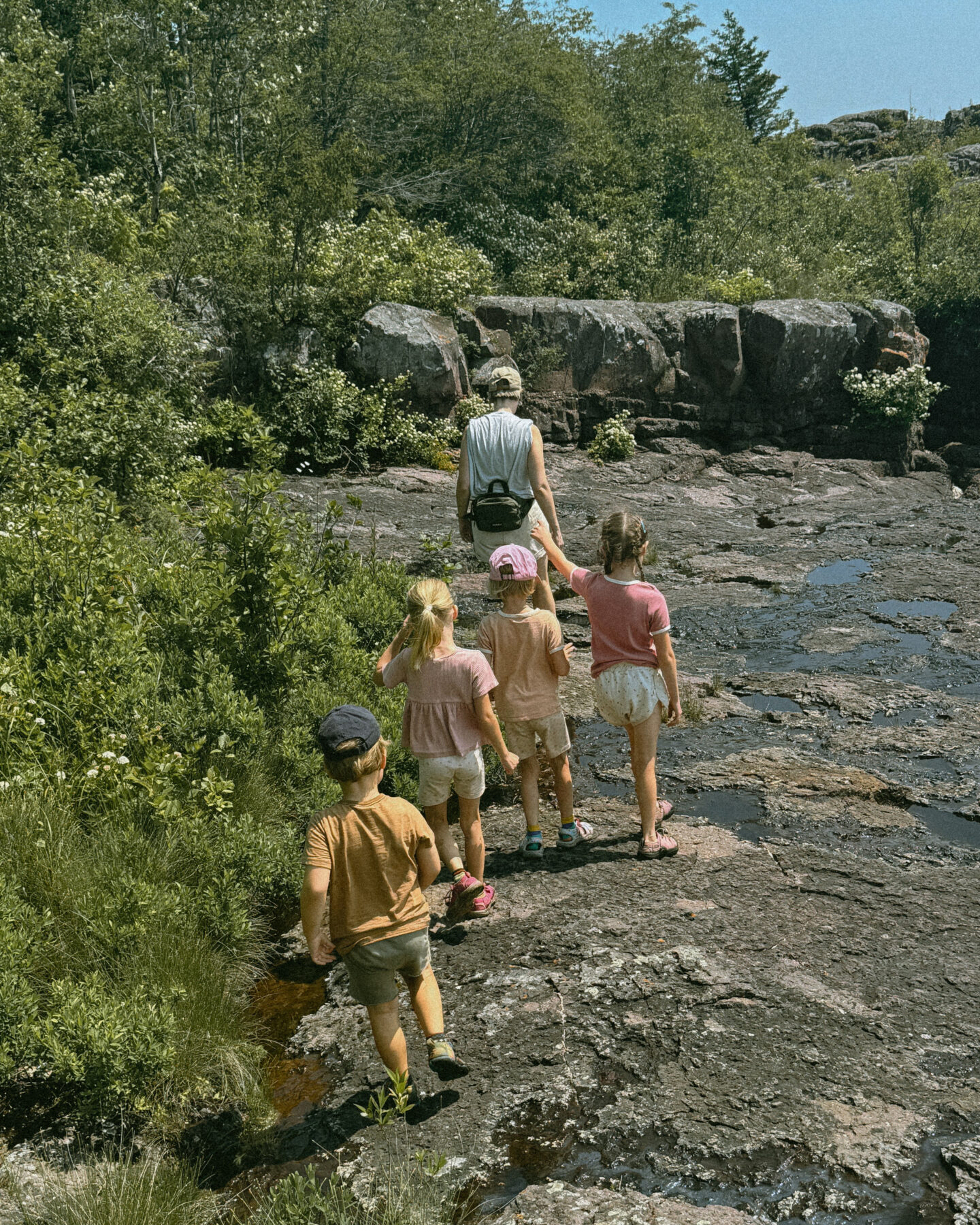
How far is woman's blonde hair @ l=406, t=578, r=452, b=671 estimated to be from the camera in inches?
161

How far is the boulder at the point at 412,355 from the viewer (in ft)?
49.6

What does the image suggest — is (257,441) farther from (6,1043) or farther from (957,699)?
(957,699)

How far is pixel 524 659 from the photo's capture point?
15.6 feet

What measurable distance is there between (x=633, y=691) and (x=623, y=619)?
343mm

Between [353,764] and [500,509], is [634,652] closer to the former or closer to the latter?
[500,509]

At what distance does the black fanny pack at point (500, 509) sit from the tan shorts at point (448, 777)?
2.06 meters

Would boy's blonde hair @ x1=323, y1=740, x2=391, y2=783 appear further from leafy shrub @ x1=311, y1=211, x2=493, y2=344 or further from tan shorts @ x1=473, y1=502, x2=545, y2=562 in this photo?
leafy shrub @ x1=311, y1=211, x2=493, y2=344

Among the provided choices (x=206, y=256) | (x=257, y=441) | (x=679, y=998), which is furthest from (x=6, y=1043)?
(x=206, y=256)

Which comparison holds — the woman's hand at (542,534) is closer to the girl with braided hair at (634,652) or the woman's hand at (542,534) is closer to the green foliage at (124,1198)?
the girl with braided hair at (634,652)

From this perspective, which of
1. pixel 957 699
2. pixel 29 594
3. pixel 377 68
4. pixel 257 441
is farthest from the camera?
pixel 377 68

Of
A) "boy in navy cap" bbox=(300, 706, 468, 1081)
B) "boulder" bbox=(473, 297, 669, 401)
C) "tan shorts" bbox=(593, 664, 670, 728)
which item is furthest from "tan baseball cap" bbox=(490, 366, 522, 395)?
"boulder" bbox=(473, 297, 669, 401)

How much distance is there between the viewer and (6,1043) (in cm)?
322

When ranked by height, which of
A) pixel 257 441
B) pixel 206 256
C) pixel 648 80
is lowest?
pixel 257 441

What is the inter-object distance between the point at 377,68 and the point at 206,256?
1094 centimetres
